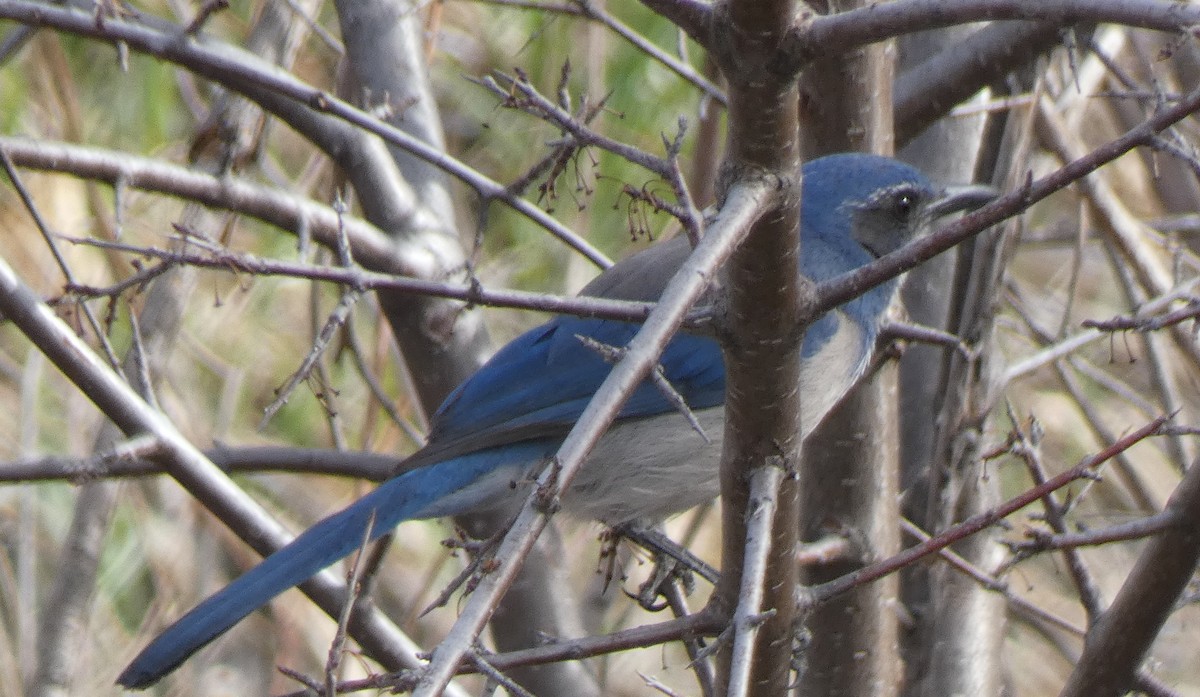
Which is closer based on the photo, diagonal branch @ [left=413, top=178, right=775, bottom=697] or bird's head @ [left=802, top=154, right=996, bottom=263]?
diagonal branch @ [left=413, top=178, right=775, bottom=697]

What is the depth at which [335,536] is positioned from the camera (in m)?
3.25

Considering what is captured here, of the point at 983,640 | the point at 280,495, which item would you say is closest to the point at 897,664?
the point at 983,640

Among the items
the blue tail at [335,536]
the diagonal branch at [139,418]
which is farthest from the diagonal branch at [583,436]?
the diagonal branch at [139,418]

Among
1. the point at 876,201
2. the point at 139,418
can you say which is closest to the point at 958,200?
the point at 876,201

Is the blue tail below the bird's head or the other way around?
below

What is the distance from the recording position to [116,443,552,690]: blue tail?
2982 mm

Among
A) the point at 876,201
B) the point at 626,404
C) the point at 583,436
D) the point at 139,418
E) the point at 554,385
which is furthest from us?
the point at 876,201

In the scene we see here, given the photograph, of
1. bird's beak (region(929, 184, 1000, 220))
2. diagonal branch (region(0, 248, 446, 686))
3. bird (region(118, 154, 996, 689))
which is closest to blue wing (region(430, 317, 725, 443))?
bird (region(118, 154, 996, 689))

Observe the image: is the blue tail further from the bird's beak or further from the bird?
the bird's beak

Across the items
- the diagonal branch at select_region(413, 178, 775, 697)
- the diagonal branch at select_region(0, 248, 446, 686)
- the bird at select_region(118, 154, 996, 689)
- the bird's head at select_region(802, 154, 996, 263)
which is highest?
the bird's head at select_region(802, 154, 996, 263)

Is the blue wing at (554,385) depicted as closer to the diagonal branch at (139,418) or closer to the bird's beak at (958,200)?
the diagonal branch at (139,418)

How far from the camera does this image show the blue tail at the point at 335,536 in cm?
298

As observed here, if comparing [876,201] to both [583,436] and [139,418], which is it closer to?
[139,418]

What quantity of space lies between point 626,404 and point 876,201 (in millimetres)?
985
